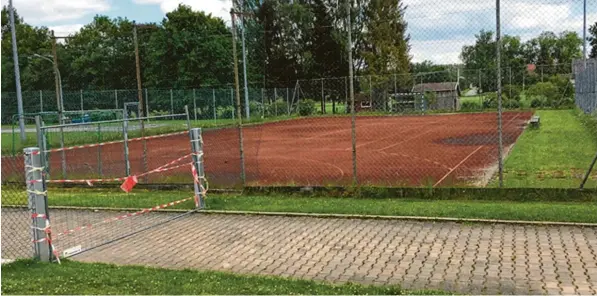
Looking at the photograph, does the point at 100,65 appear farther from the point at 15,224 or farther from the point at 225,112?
the point at 15,224

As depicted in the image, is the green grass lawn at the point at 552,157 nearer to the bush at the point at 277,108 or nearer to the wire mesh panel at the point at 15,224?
the wire mesh panel at the point at 15,224

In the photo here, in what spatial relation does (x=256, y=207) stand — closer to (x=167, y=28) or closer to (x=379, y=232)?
(x=379, y=232)

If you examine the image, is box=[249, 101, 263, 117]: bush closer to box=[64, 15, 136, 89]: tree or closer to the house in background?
the house in background

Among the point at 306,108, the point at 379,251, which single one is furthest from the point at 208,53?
the point at 379,251

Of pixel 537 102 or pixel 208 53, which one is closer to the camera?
pixel 537 102

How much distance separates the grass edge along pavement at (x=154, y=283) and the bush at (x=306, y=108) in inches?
1507

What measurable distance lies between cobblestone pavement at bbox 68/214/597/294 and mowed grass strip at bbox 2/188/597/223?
1.66 feet

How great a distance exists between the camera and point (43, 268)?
22.3 feet

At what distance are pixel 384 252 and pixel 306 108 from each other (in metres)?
38.0

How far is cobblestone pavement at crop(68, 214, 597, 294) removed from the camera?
6168mm

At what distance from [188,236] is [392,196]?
4.23 m

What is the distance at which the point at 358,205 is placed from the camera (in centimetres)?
1034

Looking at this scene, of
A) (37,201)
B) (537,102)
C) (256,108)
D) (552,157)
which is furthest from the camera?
(256,108)

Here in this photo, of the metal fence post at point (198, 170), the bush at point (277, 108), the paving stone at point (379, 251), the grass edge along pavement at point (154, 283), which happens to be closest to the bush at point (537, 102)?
the paving stone at point (379, 251)
